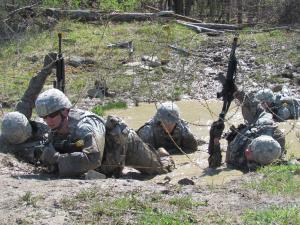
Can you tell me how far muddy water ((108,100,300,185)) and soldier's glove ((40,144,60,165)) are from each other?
4.93 ft

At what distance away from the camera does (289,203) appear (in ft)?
18.1

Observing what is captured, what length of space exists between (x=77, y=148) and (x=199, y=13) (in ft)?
55.9

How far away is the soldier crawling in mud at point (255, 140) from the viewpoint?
24.4 ft

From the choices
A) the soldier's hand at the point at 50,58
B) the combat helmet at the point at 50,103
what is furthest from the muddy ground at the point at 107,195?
the soldier's hand at the point at 50,58

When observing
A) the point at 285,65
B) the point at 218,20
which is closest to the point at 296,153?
the point at 285,65

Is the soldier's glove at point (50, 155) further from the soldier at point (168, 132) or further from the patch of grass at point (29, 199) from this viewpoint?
the soldier at point (168, 132)

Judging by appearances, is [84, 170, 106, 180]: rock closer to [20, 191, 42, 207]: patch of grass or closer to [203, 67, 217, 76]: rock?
[20, 191, 42, 207]: patch of grass

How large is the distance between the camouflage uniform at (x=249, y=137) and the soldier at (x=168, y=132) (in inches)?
40.7

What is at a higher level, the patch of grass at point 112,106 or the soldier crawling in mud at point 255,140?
the soldier crawling in mud at point 255,140

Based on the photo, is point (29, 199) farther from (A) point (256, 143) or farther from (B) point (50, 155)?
(A) point (256, 143)

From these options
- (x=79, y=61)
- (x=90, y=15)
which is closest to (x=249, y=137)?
(x=79, y=61)

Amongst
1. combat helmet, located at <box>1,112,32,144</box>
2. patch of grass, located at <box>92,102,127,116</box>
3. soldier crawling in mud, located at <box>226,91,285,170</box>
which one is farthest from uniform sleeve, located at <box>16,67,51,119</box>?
patch of grass, located at <box>92,102,127,116</box>

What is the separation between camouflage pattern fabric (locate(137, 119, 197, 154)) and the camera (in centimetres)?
913

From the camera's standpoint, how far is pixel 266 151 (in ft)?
24.3
